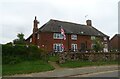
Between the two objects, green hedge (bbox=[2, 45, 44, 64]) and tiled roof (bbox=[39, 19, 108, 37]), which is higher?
tiled roof (bbox=[39, 19, 108, 37])

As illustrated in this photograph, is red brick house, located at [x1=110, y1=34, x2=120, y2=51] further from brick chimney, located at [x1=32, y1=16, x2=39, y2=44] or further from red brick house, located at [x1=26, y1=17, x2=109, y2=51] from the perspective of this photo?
brick chimney, located at [x1=32, y1=16, x2=39, y2=44]

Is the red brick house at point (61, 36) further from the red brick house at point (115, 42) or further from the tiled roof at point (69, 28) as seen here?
the red brick house at point (115, 42)

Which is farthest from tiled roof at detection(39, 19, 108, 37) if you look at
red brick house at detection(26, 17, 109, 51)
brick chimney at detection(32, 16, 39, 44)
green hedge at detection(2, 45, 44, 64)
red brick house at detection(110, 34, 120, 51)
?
green hedge at detection(2, 45, 44, 64)

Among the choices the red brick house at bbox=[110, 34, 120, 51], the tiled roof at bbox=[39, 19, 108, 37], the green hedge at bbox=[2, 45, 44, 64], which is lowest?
the green hedge at bbox=[2, 45, 44, 64]

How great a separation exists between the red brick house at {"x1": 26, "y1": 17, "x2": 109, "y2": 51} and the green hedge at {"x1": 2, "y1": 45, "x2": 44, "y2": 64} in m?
16.1

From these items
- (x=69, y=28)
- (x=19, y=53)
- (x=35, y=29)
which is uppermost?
(x=69, y=28)

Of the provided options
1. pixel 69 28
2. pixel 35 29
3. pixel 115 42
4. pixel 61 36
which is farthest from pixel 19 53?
pixel 115 42

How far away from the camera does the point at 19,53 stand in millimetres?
30047

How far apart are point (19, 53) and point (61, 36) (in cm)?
2194

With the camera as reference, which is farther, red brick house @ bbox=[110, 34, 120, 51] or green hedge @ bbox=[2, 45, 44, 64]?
red brick house @ bbox=[110, 34, 120, 51]

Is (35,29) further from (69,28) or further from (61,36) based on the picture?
(69,28)

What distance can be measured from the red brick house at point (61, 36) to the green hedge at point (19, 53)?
16149 millimetres

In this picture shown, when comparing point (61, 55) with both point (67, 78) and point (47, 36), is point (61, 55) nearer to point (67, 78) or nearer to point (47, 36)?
point (67, 78)

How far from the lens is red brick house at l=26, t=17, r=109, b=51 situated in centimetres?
4919
